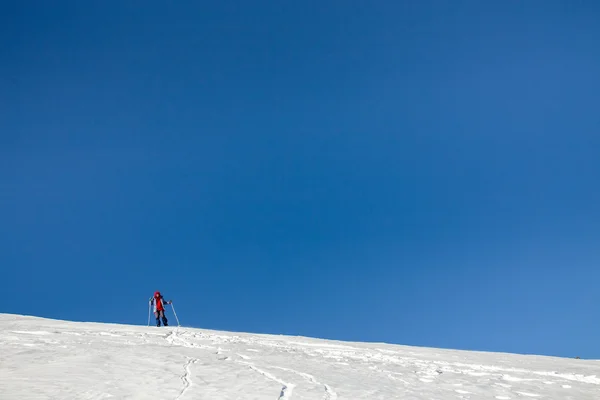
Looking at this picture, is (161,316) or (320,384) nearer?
(320,384)

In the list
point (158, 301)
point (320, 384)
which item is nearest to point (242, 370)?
point (320, 384)

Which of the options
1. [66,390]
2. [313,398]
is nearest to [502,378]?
[313,398]

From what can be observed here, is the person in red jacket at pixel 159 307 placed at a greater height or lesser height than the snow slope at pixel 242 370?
greater

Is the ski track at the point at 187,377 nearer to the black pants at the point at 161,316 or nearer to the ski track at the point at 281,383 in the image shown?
the ski track at the point at 281,383

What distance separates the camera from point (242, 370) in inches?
671

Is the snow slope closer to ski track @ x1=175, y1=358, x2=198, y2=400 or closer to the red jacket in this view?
ski track @ x1=175, y1=358, x2=198, y2=400

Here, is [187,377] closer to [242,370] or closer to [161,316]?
[242,370]

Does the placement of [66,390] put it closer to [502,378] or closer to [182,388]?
[182,388]

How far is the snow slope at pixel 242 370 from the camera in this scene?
46.0 ft

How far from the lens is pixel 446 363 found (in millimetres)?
21781

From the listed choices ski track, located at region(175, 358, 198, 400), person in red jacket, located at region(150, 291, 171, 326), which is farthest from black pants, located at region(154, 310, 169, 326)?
ski track, located at region(175, 358, 198, 400)

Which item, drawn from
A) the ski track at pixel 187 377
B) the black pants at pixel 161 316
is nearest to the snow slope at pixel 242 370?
the ski track at pixel 187 377

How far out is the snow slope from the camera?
14.0 metres

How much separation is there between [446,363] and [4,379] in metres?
14.6
